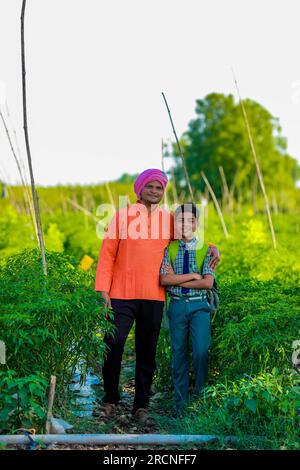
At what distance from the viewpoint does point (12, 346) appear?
442 cm

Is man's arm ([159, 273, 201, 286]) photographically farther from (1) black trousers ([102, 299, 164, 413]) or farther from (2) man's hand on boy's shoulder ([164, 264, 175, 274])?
(1) black trousers ([102, 299, 164, 413])

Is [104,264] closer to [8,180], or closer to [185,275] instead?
[185,275]

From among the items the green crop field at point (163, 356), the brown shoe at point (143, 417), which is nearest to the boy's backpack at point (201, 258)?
the green crop field at point (163, 356)

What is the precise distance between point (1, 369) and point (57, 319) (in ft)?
1.47

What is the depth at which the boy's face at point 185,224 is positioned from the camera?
5164 millimetres

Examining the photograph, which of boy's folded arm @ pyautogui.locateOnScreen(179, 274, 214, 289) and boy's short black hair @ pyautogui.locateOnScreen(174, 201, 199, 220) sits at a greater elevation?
boy's short black hair @ pyautogui.locateOnScreen(174, 201, 199, 220)

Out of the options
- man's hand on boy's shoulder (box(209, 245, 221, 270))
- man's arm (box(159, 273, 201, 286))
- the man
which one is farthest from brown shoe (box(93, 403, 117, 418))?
man's hand on boy's shoulder (box(209, 245, 221, 270))

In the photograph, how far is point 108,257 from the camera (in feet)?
17.0

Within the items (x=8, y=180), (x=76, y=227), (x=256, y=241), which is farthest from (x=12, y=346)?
(x=76, y=227)

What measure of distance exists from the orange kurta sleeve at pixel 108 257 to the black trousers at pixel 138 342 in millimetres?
147

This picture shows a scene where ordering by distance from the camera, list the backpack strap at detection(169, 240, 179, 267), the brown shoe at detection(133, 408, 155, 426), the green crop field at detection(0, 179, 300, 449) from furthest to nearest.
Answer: the backpack strap at detection(169, 240, 179, 267) → the brown shoe at detection(133, 408, 155, 426) → the green crop field at detection(0, 179, 300, 449)

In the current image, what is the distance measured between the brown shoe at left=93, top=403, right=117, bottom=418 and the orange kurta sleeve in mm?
810

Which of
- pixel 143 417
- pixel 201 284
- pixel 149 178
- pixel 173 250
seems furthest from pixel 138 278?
pixel 143 417

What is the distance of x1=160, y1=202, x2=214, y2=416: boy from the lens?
514 centimetres
